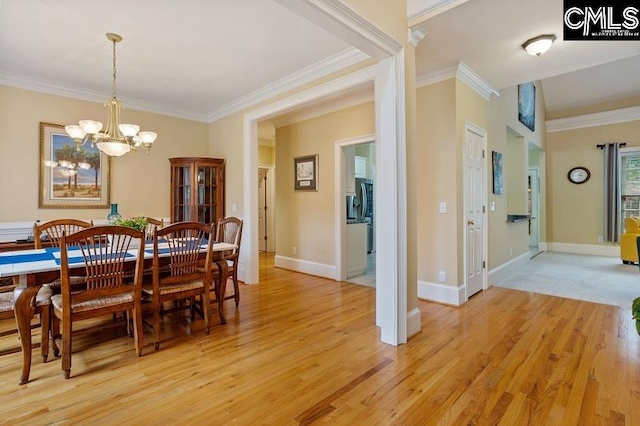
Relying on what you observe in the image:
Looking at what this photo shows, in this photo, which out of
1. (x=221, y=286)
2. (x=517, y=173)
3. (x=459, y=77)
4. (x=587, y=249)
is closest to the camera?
(x=221, y=286)

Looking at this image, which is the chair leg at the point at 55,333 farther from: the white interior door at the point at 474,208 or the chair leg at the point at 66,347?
the white interior door at the point at 474,208

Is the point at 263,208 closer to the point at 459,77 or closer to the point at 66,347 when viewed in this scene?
the point at 459,77

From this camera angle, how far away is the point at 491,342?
257 cm

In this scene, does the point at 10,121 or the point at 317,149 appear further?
the point at 317,149

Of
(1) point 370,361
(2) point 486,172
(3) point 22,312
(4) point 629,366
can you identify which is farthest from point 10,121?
(4) point 629,366

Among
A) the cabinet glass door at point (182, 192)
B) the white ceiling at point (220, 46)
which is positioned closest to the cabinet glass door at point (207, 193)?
the cabinet glass door at point (182, 192)

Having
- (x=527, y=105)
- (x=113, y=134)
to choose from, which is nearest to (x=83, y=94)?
(x=113, y=134)

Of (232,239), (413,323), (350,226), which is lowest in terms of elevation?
(413,323)

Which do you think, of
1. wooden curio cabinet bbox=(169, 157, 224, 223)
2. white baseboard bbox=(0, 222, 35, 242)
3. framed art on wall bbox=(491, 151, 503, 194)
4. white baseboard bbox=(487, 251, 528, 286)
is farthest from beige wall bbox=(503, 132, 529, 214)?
white baseboard bbox=(0, 222, 35, 242)

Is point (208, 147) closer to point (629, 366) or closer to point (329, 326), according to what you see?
point (329, 326)

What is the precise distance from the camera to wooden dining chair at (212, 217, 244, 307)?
3.30 meters

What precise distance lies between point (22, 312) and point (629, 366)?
13.2 ft

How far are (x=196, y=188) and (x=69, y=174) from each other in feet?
5.11

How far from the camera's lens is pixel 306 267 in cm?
521
